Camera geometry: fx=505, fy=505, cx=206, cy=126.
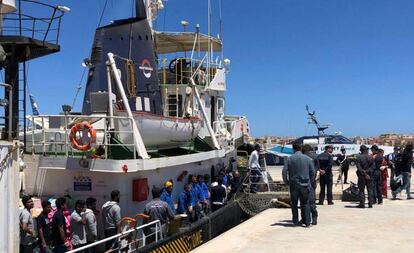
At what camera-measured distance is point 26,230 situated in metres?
7.45

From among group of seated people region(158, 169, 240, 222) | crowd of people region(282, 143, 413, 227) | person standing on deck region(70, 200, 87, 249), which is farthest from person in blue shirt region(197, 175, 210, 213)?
person standing on deck region(70, 200, 87, 249)

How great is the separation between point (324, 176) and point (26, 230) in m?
8.19

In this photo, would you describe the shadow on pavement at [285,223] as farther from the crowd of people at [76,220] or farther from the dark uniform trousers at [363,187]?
the dark uniform trousers at [363,187]

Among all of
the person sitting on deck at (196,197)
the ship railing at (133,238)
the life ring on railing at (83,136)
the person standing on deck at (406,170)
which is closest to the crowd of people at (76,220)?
the ship railing at (133,238)

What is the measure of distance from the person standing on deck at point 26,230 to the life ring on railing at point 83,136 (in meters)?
1.73

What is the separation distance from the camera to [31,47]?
9.95 meters

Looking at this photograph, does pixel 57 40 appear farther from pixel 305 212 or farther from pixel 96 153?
pixel 305 212

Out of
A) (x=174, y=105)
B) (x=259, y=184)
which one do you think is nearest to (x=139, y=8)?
(x=174, y=105)

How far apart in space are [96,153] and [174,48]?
11.1 metres

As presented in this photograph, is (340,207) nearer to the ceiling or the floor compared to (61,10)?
nearer to the floor

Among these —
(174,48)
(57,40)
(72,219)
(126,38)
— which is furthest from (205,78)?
(72,219)

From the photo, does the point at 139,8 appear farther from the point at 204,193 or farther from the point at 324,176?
the point at 324,176

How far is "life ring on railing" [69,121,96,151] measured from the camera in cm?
902

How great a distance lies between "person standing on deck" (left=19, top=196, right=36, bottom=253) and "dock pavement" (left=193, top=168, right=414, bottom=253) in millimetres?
2628
